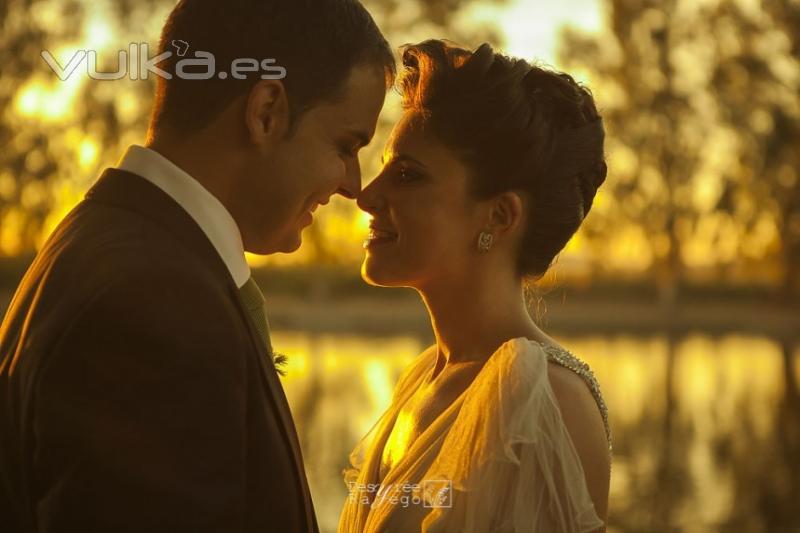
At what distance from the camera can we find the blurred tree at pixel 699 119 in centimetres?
3638

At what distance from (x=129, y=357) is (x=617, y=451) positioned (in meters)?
12.7

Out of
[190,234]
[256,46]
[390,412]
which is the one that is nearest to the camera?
[190,234]

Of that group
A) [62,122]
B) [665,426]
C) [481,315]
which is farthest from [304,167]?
[62,122]

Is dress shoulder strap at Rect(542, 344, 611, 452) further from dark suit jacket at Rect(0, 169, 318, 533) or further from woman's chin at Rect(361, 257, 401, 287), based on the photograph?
dark suit jacket at Rect(0, 169, 318, 533)

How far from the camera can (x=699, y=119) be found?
37031 millimetres

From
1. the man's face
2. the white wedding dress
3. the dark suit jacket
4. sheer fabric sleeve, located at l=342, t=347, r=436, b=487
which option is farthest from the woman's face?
the dark suit jacket

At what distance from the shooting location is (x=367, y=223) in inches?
122

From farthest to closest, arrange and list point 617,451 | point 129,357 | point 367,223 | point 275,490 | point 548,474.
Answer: point 617,451, point 367,223, point 548,474, point 275,490, point 129,357

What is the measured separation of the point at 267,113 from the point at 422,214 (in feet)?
3.51

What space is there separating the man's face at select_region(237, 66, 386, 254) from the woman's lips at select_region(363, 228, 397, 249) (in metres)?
0.89

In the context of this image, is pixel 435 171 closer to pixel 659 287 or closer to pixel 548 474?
pixel 548 474

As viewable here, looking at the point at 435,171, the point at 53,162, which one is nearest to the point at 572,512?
the point at 435,171

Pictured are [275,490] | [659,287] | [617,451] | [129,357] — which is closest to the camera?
[129,357]

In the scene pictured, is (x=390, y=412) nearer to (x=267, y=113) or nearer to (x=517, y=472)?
(x=517, y=472)
